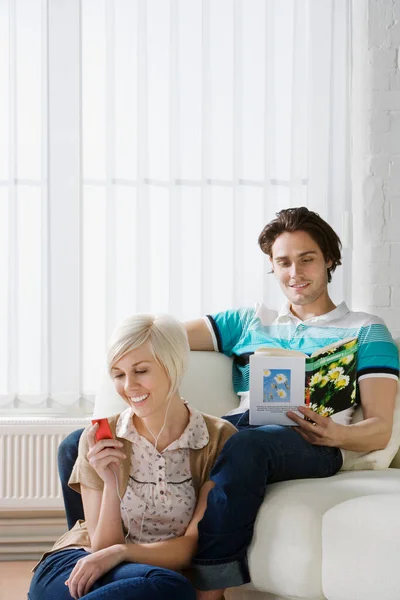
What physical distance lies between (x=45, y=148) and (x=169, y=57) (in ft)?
2.00

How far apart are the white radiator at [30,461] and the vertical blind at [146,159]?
11cm

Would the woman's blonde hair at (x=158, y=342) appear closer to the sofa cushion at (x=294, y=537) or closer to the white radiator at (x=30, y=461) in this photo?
the sofa cushion at (x=294, y=537)

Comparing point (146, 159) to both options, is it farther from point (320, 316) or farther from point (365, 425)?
point (365, 425)

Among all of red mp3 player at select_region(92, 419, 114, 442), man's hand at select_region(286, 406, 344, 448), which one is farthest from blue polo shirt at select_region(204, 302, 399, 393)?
red mp3 player at select_region(92, 419, 114, 442)

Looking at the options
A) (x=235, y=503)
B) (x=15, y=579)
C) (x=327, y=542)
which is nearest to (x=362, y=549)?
(x=327, y=542)

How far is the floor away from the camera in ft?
8.54

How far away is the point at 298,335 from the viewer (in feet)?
7.80

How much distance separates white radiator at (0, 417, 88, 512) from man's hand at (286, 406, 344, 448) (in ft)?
4.02

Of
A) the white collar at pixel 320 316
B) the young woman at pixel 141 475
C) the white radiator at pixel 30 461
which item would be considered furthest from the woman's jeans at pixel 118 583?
the white radiator at pixel 30 461

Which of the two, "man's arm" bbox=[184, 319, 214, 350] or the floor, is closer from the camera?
"man's arm" bbox=[184, 319, 214, 350]

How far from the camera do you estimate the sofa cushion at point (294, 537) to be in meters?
1.74

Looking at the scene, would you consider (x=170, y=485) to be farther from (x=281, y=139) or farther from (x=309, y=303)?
(x=281, y=139)

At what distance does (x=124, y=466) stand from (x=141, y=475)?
0.05 metres

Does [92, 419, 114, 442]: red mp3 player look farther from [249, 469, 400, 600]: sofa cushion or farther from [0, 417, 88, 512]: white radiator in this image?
[0, 417, 88, 512]: white radiator
